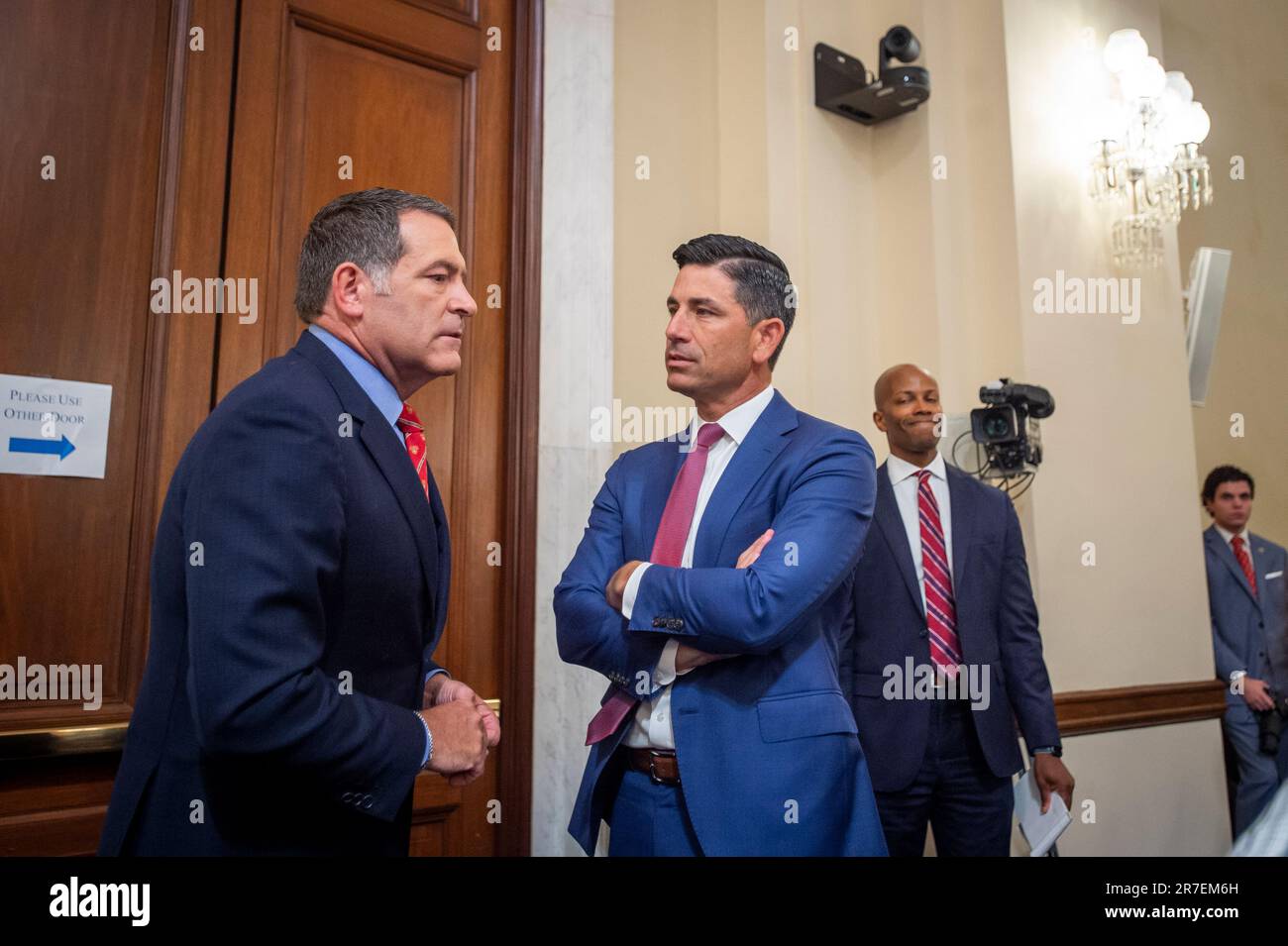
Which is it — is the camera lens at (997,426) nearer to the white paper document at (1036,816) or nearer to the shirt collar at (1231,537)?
the white paper document at (1036,816)

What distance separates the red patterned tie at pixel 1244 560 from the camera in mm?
4371

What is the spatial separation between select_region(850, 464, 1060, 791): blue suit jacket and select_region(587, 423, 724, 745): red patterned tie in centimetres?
93

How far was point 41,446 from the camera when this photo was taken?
213cm

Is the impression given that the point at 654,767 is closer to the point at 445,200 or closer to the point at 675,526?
the point at 675,526

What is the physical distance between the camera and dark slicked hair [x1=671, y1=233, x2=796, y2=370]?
1936mm

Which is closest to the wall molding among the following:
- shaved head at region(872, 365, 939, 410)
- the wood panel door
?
shaved head at region(872, 365, 939, 410)

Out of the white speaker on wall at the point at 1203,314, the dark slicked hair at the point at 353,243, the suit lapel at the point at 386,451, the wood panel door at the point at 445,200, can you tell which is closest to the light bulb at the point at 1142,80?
the white speaker on wall at the point at 1203,314

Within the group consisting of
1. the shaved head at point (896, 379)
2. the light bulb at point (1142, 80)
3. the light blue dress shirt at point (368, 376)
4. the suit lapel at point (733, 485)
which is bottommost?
the suit lapel at point (733, 485)

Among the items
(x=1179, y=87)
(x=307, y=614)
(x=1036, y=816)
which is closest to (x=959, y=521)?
(x=1036, y=816)

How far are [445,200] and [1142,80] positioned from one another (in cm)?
288

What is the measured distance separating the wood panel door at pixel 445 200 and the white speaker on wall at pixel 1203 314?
10.5 feet

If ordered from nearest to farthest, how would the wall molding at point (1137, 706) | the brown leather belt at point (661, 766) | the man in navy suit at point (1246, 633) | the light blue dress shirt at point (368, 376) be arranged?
1. the light blue dress shirt at point (368, 376)
2. the brown leather belt at point (661, 766)
3. the wall molding at point (1137, 706)
4. the man in navy suit at point (1246, 633)

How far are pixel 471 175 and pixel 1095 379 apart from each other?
2.53 m

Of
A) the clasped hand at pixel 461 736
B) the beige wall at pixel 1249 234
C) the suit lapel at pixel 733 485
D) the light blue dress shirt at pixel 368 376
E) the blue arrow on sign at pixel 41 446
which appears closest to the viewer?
the clasped hand at pixel 461 736
